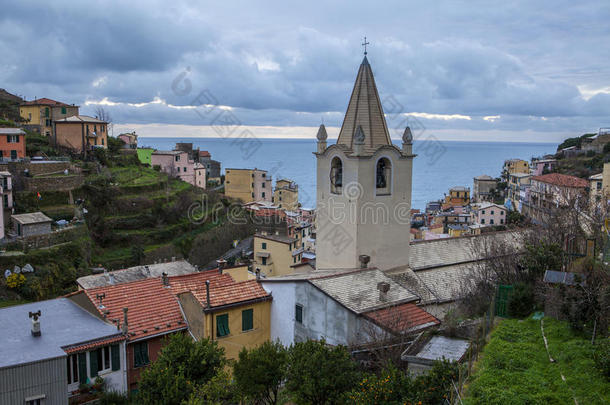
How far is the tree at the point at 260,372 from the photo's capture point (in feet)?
38.4

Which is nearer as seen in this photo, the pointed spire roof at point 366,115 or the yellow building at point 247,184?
the pointed spire roof at point 366,115

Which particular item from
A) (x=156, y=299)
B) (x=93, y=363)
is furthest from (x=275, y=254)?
(x=93, y=363)

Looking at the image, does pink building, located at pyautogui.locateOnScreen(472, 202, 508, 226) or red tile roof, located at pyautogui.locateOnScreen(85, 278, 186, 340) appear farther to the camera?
→ pink building, located at pyautogui.locateOnScreen(472, 202, 508, 226)

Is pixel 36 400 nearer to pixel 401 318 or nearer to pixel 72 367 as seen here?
pixel 72 367

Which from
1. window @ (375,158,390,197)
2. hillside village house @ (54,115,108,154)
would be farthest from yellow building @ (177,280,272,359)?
hillside village house @ (54,115,108,154)

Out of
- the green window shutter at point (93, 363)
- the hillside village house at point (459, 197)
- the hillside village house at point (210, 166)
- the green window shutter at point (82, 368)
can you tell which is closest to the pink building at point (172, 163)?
the hillside village house at point (210, 166)

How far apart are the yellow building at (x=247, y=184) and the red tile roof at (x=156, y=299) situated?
54.5 m

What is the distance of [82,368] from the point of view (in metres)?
14.8

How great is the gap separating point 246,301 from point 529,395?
10.5m

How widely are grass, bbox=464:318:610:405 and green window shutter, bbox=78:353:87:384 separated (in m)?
12.0

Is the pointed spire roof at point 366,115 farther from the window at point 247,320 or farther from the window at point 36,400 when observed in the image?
the window at point 36,400

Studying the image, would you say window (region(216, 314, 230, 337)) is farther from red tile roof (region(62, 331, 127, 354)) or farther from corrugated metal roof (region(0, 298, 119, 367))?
corrugated metal roof (region(0, 298, 119, 367))

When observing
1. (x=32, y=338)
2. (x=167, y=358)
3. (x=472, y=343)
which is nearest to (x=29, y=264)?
(x=32, y=338)

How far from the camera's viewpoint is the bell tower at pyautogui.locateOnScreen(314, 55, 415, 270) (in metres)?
18.3
